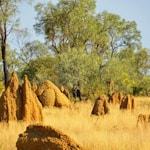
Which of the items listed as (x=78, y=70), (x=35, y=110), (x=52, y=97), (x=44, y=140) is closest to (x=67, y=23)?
(x=78, y=70)

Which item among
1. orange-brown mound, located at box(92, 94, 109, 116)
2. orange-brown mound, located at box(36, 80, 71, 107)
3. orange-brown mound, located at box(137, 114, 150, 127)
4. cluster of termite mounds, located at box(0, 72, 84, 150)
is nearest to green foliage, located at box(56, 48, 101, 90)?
orange-brown mound, located at box(36, 80, 71, 107)

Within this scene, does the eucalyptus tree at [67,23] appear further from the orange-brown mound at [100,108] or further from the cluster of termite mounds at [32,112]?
the orange-brown mound at [100,108]

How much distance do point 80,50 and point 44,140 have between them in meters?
30.2

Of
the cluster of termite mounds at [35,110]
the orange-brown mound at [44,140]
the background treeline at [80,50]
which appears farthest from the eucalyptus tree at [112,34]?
the orange-brown mound at [44,140]

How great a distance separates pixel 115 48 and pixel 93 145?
135 ft

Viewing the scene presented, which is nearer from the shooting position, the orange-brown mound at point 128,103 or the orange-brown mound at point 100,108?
the orange-brown mound at point 100,108

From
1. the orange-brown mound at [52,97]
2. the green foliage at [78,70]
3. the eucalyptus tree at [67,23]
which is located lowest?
the orange-brown mound at [52,97]

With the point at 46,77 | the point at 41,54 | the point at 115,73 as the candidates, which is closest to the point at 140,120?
the point at 115,73

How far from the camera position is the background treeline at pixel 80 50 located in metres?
36.7

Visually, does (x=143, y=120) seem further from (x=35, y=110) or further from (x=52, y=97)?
(x=52, y=97)

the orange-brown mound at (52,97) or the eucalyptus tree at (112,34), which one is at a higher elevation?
the eucalyptus tree at (112,34)

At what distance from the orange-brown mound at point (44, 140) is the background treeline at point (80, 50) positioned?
863 inches

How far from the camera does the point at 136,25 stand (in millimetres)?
50594

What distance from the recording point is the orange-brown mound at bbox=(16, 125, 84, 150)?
25.2 feet
